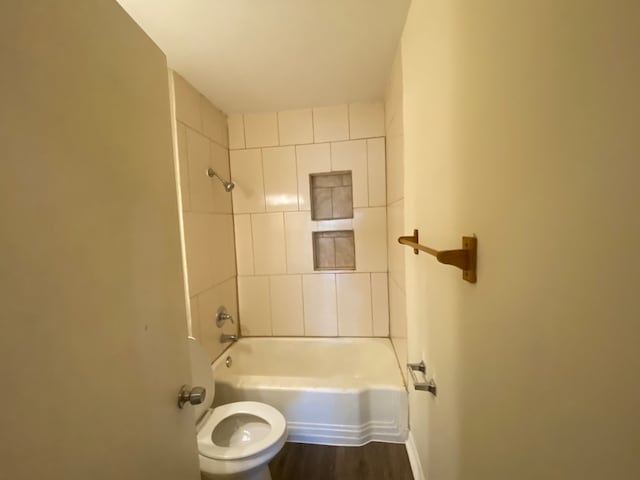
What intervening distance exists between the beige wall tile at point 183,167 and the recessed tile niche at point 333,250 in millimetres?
989

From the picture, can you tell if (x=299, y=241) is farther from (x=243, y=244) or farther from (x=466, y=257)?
(x=466, y=257)

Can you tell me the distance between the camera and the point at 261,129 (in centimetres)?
221

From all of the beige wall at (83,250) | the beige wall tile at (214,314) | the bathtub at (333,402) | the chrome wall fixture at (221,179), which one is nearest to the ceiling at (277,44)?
the chrome wall fixture at (221,179)

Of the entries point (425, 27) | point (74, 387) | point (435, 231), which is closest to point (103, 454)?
point (74, 387)

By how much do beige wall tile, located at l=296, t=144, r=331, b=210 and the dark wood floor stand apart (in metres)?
1.61

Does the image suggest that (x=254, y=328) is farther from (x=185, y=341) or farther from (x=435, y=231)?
(x=435, y=231)

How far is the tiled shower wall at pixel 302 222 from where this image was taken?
83.7 inches

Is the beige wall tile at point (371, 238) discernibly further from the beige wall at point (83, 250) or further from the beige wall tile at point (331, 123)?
the beige wall at point (83, 250)

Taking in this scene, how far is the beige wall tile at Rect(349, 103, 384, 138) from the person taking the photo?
2.07m

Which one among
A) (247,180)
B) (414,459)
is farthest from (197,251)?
(414,459)

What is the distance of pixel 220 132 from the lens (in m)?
2.11

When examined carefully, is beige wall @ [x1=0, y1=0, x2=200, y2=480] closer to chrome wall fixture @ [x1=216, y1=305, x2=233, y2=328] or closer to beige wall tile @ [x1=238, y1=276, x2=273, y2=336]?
chrome wall fixture @ [x1=216, y1=305, x2=233, y2=328]

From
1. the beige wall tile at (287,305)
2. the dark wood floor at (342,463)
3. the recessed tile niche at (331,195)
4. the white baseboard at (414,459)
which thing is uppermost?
the recessed tile niche at (331,195)

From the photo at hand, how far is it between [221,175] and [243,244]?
1.88 feet
